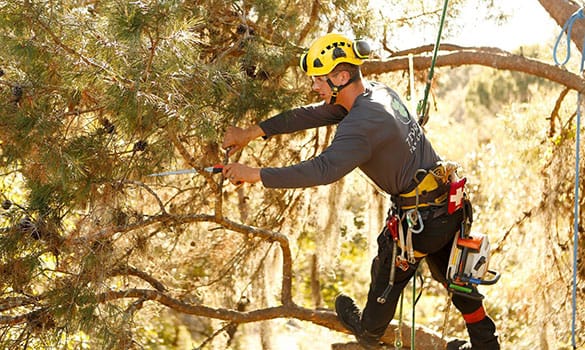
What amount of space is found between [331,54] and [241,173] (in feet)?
2.35

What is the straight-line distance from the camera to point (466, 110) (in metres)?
17.7

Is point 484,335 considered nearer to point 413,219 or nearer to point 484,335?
point 484,335

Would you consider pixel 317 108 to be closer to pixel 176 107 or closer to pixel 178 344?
pixel 176 107

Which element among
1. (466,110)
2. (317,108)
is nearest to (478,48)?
(317,108)

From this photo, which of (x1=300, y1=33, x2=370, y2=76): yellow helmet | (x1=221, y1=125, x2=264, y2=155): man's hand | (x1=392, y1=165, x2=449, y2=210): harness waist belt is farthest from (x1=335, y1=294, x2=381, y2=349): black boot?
(x1=300, y1=33, x2=370, y2=76): yellow helmet

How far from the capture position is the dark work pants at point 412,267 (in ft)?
12.9

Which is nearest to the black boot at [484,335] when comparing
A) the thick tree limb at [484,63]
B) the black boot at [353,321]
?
the black boot at [353,321]

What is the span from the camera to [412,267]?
4.03m

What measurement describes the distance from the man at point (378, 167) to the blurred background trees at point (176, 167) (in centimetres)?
28

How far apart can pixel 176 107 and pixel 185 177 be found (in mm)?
1872

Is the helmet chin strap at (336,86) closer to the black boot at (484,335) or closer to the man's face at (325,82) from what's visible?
the man's face at (325,82)

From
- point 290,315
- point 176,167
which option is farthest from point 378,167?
point 290,315

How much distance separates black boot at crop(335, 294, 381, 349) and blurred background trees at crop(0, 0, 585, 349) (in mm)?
296

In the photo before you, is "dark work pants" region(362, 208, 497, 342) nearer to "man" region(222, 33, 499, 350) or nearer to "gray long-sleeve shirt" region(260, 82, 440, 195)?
"man" region(222, 33, 499, 350)
